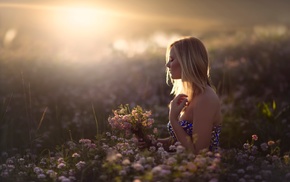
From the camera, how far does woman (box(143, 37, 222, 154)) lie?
17.5 feet

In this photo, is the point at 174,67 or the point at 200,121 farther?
the point at 174,67

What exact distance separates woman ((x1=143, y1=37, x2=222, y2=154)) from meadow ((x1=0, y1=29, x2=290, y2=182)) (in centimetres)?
25

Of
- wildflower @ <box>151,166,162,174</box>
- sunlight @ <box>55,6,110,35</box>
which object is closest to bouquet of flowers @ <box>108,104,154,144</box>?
wildflower @ <box>151,166,162,174</box>

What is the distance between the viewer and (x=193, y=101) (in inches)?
219

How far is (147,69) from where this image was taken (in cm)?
1294

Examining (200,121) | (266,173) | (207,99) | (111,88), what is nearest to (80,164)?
(200,121)

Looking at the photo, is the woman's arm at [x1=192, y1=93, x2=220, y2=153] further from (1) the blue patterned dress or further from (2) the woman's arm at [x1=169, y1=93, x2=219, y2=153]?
(1) the blue patterned dress

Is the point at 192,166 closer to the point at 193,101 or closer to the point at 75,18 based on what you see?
the point at 193,101

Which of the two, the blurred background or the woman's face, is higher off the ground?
the woman's face

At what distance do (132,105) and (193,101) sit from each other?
4654mm

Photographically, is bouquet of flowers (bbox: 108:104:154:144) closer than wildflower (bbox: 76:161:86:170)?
No

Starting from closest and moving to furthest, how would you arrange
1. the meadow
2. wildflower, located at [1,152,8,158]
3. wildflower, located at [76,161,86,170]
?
the meadow < wildflower, located at [76,161,86,170] < wildflower, located at [1,152,8,158]

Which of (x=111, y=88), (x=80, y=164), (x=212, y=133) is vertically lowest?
(x=80, y=164)

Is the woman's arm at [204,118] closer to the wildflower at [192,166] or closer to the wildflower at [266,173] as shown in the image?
the wildflower at [266,173]
